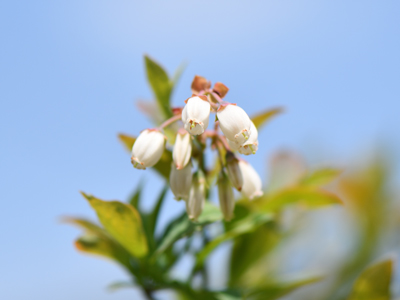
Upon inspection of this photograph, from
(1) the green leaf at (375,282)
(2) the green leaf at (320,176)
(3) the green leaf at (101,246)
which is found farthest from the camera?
(2) the green leaf at (320,176)

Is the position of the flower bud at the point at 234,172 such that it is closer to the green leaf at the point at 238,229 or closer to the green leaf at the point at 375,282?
the green leaf at the point at 238,229

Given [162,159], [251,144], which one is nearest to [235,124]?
[251,144]

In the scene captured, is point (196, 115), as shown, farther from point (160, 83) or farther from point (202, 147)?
point (160, 83)

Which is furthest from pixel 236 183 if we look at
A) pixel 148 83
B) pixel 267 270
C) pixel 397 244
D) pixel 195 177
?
pixel 397 244

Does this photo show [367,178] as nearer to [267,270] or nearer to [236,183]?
[267,270]

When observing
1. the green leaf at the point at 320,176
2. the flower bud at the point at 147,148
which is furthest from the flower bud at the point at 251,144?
the green leaf at the point at 320,176

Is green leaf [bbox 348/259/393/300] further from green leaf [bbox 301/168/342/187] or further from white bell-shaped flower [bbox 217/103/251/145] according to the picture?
white bell-shaped flower [bbox 217/103/251/145]
